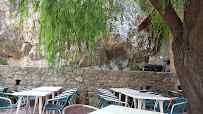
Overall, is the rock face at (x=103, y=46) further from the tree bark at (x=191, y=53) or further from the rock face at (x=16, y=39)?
the tree bark at (x=191, y=53)

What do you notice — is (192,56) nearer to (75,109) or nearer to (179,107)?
(179,107)

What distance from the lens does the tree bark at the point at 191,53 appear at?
2.77 meters

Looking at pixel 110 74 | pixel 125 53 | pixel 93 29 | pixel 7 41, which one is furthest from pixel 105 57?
pixel 93 29

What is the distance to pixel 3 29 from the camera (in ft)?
34.0

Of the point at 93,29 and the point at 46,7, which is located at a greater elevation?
the point at 46,7

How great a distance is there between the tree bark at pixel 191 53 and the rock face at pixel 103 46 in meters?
6.80

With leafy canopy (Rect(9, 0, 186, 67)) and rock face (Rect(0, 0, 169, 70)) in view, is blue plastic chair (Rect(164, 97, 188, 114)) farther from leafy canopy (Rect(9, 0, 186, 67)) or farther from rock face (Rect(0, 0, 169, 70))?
rock face (Rect(0, 0, 169, 70))

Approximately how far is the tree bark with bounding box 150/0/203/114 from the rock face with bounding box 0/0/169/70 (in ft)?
22.3

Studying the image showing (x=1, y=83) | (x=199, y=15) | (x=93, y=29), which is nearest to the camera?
(x=199, y=15)

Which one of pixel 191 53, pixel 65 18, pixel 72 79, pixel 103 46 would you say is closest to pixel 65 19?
pixel 65 18

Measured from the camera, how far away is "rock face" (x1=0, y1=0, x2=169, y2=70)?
402 inches

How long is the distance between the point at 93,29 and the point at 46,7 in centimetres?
91

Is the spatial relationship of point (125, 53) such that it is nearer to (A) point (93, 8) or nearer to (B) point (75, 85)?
(B) point (75, 85)

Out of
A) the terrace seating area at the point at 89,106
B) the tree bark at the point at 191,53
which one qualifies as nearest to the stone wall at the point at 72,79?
the terrace seating area at the point at 89,106
